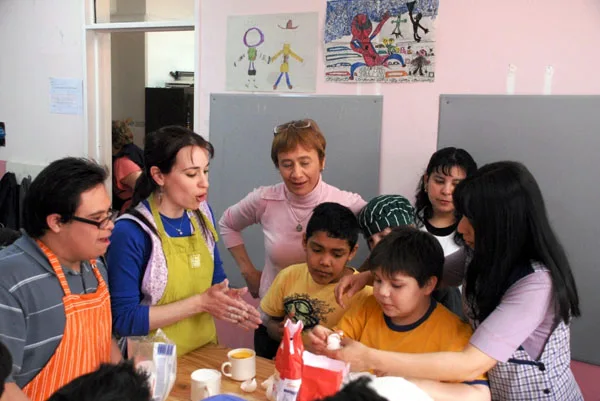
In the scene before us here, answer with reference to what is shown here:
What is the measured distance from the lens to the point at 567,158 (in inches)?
96.9

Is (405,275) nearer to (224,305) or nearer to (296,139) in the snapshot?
(224,305)

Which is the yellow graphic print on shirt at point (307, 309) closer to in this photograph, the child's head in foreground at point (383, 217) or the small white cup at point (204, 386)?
the child's head in foreground at point (383, 217)

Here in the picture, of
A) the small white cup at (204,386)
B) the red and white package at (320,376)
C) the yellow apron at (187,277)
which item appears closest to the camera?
the red and white package at (320,376)

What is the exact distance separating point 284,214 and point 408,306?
0.80 metres

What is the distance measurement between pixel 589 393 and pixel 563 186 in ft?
3.28

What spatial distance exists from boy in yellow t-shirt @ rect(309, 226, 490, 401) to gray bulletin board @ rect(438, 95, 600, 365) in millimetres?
1261

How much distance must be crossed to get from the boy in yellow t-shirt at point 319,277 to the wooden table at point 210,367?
0.22 m

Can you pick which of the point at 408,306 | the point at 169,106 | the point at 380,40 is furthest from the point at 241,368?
the point at 169,106

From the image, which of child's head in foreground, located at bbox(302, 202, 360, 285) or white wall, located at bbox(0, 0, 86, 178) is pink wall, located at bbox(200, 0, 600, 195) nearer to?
child's head in foreground, located at bbox(302, 202, 360, 285)

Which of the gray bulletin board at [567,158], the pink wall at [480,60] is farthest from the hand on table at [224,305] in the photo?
the gray bulletin board at [567,158]

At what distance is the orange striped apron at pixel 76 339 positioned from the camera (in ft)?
4.21

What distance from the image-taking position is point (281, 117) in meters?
3.13

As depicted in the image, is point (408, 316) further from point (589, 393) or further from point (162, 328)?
point (589, 393)

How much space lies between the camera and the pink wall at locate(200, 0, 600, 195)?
240cm
